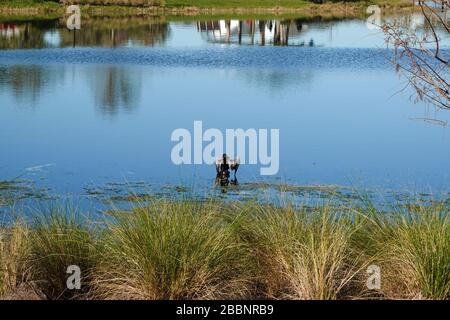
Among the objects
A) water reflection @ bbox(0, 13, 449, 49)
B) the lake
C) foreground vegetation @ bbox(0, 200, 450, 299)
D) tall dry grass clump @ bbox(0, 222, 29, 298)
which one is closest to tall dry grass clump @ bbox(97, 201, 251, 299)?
foreground vegetation @ bbox(0, 200, 450, 299)

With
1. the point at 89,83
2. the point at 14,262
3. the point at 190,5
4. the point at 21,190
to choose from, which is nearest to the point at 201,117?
the point at 21,190

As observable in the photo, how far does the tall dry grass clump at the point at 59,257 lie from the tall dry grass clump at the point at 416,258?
200 centimetres

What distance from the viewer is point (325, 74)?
28906 millimetres

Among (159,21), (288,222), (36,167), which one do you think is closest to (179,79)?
(36,167)

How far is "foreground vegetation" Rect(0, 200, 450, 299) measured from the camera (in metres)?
5.68

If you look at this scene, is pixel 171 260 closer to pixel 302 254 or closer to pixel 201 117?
pixel 302 254

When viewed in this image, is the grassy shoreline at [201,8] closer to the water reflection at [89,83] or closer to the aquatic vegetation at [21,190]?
the water reflection at [89,83]

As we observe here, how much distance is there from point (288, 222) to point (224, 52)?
103 feet

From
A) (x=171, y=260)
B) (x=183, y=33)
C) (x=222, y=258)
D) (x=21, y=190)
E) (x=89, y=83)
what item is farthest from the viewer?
(x=183, y=33)

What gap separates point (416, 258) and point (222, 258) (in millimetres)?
1285

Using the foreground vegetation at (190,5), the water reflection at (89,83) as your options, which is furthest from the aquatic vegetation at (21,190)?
the foreground vegetation at (190,5)

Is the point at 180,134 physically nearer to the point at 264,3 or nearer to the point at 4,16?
the point at 4,16

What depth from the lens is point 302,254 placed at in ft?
18.9
